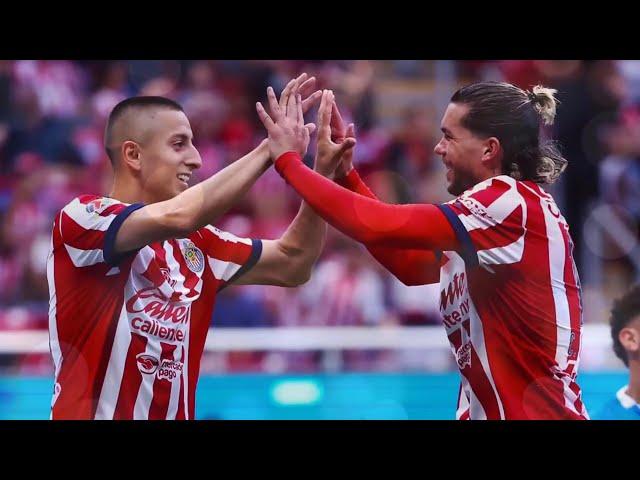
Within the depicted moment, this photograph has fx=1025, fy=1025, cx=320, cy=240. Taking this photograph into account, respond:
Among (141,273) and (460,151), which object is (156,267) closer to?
(141,273)

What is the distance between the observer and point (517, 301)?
337cm

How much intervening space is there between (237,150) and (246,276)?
17.3 feet

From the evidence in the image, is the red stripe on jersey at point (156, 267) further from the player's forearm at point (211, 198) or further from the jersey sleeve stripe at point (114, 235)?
the player's forearm at point (211, 198)

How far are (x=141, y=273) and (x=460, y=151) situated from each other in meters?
1.19

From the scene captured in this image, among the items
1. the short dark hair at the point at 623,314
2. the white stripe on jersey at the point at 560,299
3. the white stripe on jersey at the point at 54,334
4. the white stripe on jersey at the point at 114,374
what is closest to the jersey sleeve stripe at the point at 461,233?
the white stripe on jersey at the point at 560,299

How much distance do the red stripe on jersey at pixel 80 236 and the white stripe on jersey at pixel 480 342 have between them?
127 centimetres

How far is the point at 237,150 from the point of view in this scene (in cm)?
917

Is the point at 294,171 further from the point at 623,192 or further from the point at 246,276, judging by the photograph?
the point at 623,192

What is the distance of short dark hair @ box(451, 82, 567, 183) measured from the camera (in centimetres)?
356

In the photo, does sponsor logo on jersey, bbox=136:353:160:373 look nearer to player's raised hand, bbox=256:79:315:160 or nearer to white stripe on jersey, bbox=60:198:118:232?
white stripe on jersey, bbox=60:198:118:232

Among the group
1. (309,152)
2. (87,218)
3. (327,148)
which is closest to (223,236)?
(327,148)

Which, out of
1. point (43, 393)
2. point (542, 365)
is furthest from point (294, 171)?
point (43, 393)

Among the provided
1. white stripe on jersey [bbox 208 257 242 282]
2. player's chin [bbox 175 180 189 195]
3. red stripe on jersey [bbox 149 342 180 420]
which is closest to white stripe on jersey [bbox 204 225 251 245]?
white stripe on jersey [bbox 208 257 242 282]

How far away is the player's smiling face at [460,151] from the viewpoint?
3574 millimetres
